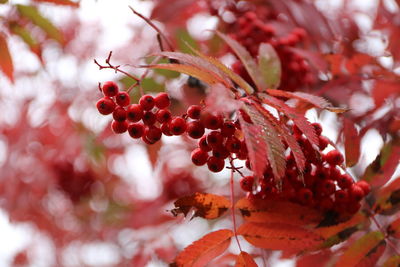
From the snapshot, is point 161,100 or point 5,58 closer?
point 161,100

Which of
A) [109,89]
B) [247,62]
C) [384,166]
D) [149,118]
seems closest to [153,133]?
[149,118]

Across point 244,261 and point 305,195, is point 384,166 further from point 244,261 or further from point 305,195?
point 244,261

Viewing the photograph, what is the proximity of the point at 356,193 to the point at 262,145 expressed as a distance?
57 cm

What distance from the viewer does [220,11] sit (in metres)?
2.31

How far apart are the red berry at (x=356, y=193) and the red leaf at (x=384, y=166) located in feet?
0.45

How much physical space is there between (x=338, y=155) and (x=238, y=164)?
0.30 m

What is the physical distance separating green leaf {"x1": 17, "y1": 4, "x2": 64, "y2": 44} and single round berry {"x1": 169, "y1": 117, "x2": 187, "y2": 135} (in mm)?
991

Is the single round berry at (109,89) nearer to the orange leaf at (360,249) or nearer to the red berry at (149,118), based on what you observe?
the red berry at (149,118)

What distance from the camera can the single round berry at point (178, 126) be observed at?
1057mm

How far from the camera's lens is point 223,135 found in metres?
1.05

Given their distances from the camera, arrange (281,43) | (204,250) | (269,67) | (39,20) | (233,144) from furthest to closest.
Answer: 1. (281,43)
2. (39,20)
3. (269,67)
4. (204,250)
5. (233,144)

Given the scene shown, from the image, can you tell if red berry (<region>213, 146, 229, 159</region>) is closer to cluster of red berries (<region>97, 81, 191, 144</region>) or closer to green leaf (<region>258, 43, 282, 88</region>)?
cluster of red berries (<region>97, 81, 191, 144</region>)

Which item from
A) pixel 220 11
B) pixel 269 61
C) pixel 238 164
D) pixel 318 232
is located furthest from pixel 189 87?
pixel 318 232

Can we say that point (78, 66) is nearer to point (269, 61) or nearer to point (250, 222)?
point (269, 61)
